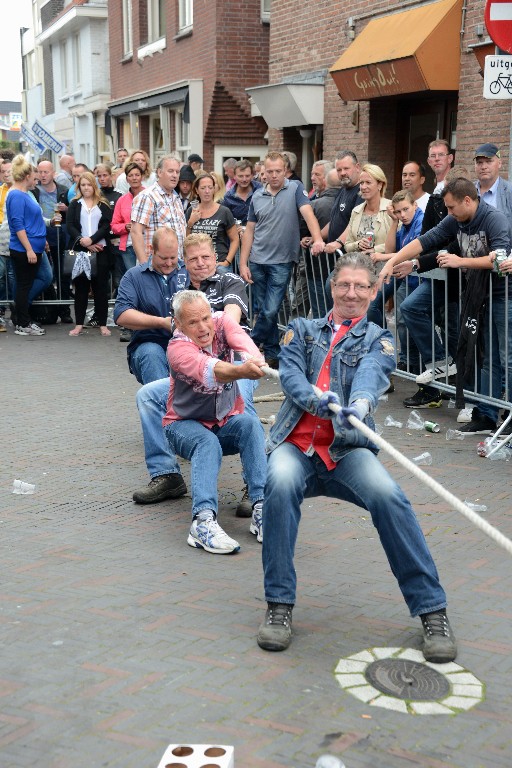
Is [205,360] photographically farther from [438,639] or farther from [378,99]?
[378,99]

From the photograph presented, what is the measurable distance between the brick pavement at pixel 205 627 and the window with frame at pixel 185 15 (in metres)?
16.4

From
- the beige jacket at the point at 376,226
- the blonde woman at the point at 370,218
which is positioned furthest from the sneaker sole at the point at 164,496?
the beige jacket at the point at 376,226

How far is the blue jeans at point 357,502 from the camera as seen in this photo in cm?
386

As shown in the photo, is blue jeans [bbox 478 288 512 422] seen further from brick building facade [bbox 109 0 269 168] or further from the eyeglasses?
brick building facade [bbox 109 0 269 168]

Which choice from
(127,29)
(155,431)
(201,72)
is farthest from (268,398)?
(127,29)

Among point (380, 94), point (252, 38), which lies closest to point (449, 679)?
point (380, 94)

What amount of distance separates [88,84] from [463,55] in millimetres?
23811

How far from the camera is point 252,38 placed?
19203mm

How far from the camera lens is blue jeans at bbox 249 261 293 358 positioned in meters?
9.66

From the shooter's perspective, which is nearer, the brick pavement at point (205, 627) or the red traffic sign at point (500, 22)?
the brick pavement at point (205, 627)

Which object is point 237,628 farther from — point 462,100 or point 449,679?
point 462,100

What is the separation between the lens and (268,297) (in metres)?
9.71

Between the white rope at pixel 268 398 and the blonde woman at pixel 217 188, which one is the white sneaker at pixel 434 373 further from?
the blonde woman at pixel 217 188

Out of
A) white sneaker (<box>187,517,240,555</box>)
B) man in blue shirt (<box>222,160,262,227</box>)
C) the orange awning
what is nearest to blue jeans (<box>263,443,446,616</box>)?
white sneaker (<box>187,517,240,555</box>)
